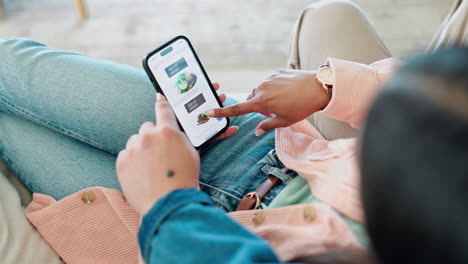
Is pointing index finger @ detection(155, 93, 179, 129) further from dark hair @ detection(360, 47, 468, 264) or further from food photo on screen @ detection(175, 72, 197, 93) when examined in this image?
dark hair @ detection(360, 47, 468, 264)

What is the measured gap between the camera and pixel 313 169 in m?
0.65

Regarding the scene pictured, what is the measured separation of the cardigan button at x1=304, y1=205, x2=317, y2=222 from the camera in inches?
23.0

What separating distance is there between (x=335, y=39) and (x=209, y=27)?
92 centimetres

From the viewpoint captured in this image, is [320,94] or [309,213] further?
[320,94]

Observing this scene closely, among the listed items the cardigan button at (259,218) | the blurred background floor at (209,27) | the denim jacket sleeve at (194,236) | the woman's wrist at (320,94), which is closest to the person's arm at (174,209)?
the denim jacket sleeve at (194,236)

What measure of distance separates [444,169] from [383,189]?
0.04 metres

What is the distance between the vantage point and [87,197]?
2.25ft

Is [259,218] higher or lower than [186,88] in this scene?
lower

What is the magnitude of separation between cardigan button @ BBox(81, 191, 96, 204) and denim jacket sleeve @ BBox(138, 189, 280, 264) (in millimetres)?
219

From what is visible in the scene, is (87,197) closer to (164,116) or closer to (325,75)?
(164,116)

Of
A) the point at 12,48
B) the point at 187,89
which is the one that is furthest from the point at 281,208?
the point at 12,48

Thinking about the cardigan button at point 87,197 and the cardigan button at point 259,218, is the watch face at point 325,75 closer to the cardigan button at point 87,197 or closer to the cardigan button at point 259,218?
the cardigan button at point 259,218

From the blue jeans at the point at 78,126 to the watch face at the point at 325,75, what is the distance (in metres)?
0.15

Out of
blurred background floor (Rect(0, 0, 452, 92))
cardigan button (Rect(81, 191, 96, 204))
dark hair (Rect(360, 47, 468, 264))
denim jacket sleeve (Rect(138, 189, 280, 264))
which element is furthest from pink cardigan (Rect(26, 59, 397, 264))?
blurred background floor (Rect(0, 0, 452, 92))
